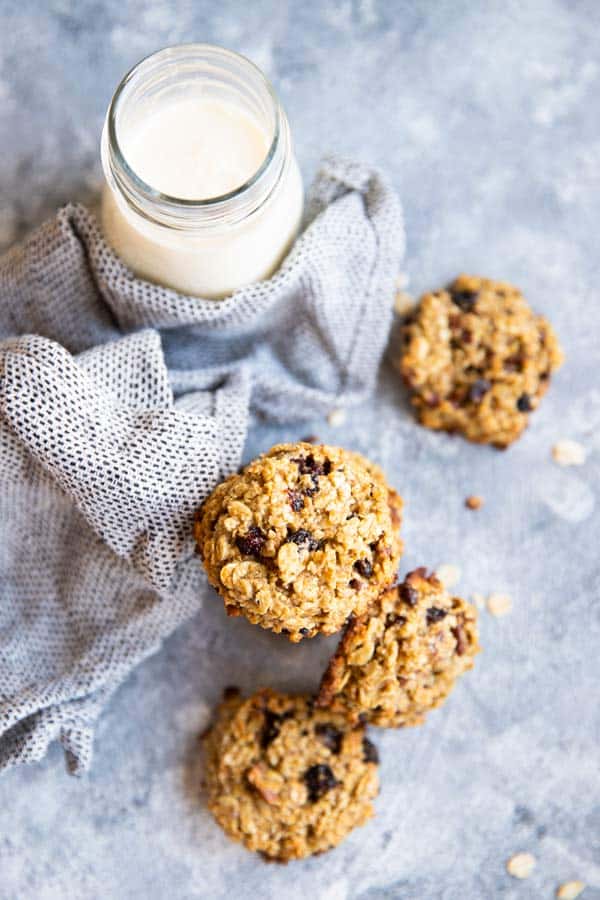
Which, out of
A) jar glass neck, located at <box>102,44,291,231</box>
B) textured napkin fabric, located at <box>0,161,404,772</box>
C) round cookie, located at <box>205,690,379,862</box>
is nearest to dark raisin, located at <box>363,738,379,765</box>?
round cookie, located at <box>205,690,379,862</box>

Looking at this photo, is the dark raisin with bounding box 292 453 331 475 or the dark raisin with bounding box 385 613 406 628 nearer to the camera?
the dark raisin with bounding box 292 453 331 475

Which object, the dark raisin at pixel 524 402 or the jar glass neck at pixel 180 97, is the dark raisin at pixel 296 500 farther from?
the dark raisin at pixel 524 402

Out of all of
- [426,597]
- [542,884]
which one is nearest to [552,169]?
[426,597]

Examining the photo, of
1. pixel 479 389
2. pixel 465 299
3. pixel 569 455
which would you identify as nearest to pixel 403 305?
pixel 465 299

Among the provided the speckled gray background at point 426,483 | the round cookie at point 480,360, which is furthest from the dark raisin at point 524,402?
the speckled gray background at point 426,483

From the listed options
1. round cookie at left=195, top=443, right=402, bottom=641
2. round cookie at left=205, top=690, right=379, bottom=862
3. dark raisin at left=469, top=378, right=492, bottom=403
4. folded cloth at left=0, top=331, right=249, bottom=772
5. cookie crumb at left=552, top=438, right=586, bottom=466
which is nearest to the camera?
round cookie at left=195, top=443, right=402, bottom=641

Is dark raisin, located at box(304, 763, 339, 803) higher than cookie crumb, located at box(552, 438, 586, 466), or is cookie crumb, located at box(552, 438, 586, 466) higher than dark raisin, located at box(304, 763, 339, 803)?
cookie crumb, located at box(552, 438, 586, 466)

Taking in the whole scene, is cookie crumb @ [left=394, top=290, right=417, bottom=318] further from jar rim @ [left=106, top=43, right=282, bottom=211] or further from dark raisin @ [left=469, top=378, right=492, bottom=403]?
jar rim @ [left=106, top=43, right=282, bottom=211]
